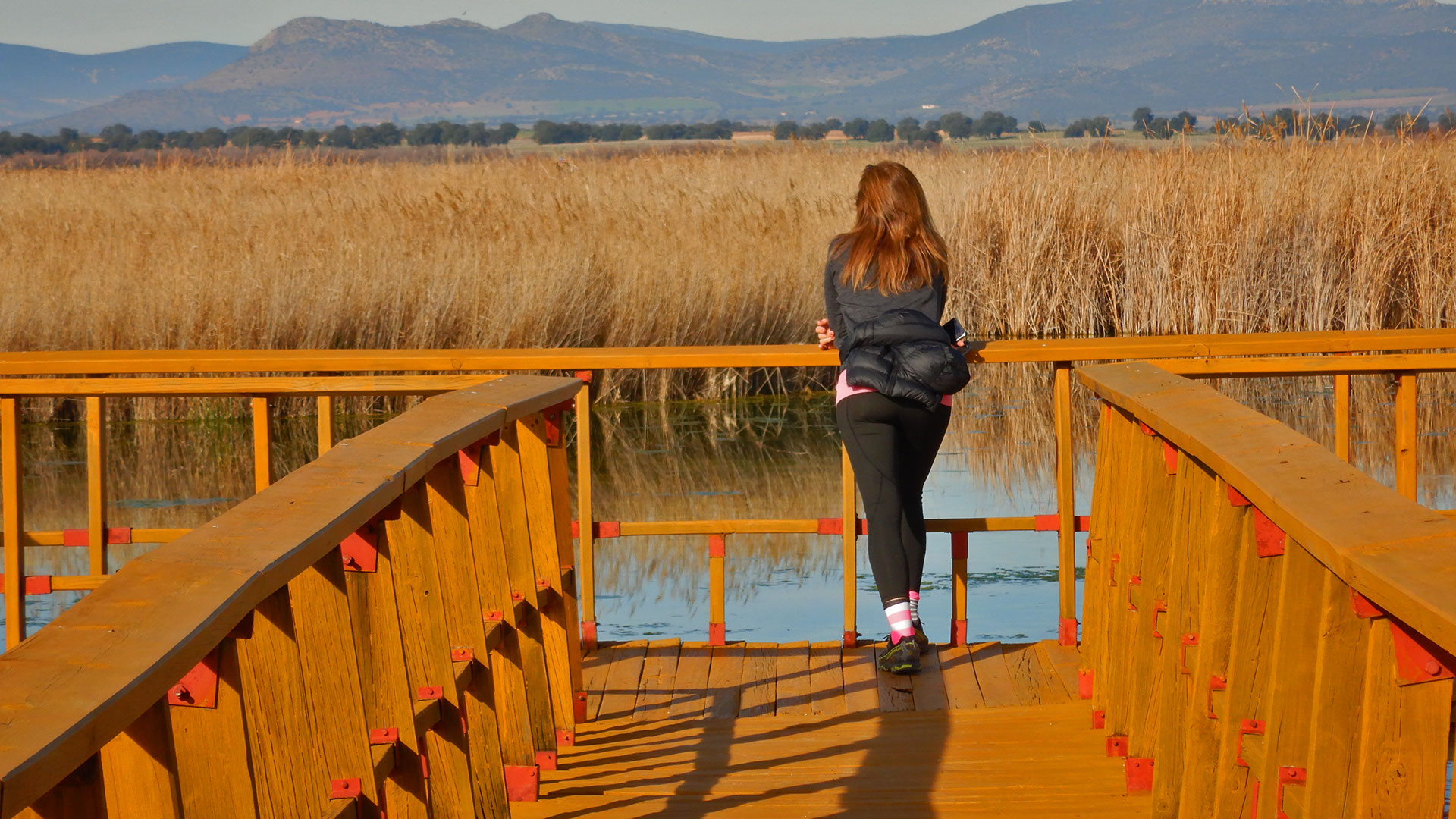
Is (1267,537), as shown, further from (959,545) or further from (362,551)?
(959,545)

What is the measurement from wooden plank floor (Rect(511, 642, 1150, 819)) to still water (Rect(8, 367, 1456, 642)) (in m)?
1.66

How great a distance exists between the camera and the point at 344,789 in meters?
1.77

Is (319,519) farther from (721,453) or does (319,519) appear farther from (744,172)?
(744,172)

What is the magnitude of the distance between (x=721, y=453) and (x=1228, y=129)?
5.28 metres

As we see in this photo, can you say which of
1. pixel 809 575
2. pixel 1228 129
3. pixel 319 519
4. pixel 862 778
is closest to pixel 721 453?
pixel 809 575

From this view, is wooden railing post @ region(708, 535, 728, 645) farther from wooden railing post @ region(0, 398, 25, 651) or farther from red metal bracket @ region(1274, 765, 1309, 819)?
red metal bracket @ region(1274, 765, 1309, 819)

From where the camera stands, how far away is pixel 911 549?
403 centimetres

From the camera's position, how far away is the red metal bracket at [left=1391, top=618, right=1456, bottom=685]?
1.35 meters

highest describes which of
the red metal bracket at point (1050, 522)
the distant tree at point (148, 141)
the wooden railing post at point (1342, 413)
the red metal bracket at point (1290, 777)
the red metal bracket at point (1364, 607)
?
the distant tree at point (148, 141)

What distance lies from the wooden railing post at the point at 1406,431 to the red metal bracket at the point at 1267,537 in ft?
7.12

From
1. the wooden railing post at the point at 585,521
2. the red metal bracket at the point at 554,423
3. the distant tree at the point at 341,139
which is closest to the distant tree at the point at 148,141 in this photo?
the distant tree at the point at 341,139

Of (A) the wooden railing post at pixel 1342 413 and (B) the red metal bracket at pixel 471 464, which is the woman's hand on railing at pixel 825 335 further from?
(B) the red metal bracket at pixel 471 464

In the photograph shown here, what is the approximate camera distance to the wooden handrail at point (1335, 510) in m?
1.26

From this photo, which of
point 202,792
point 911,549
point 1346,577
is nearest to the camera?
point 1346,577
